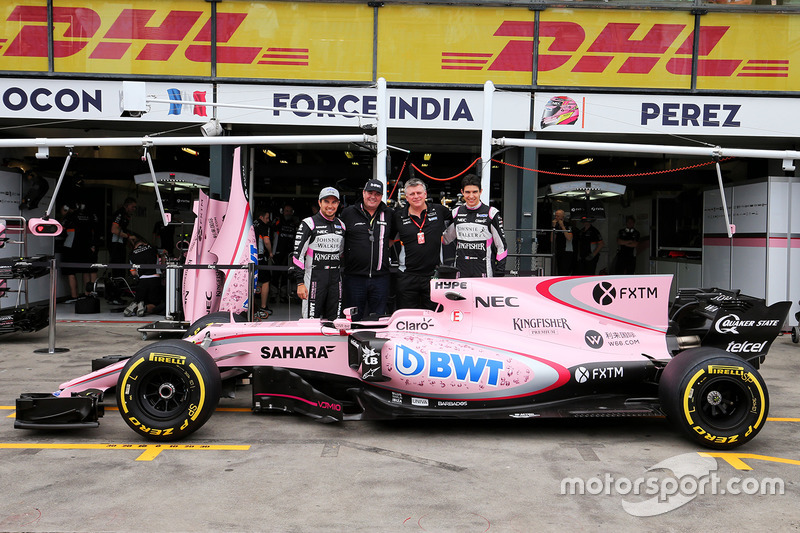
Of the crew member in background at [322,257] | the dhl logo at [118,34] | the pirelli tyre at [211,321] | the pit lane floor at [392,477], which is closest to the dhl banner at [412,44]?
the dhl logo at [118,34]

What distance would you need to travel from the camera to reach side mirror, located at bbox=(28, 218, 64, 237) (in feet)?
29.0

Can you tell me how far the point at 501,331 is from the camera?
553 cm

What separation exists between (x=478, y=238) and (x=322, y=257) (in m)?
1.70

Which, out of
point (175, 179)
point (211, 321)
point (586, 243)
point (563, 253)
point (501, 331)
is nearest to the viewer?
point (501, 331)

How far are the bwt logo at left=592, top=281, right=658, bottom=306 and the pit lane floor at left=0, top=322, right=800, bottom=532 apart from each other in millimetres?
1064

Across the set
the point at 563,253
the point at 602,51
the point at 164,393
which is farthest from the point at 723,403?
the point at 563,253

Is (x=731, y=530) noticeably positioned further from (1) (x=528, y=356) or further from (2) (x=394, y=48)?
(2) (x=394, y=48)

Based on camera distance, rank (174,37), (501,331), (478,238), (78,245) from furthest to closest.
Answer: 1. (78,245)
2. (174,37)
3. (478,238)
4. (501,331)

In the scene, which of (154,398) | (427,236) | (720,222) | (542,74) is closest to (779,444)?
(427,236)

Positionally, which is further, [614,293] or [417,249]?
[417,249]

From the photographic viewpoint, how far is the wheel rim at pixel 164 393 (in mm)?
5078

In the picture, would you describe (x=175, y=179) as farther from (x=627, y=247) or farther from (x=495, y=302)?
(x=627, y=247)

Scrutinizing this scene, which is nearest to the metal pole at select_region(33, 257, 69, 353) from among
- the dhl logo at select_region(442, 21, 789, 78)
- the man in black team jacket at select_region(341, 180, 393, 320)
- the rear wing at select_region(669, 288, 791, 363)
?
the man in black team jacket at select_region(341, 180, 393, 320)

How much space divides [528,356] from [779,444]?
2.01 m
